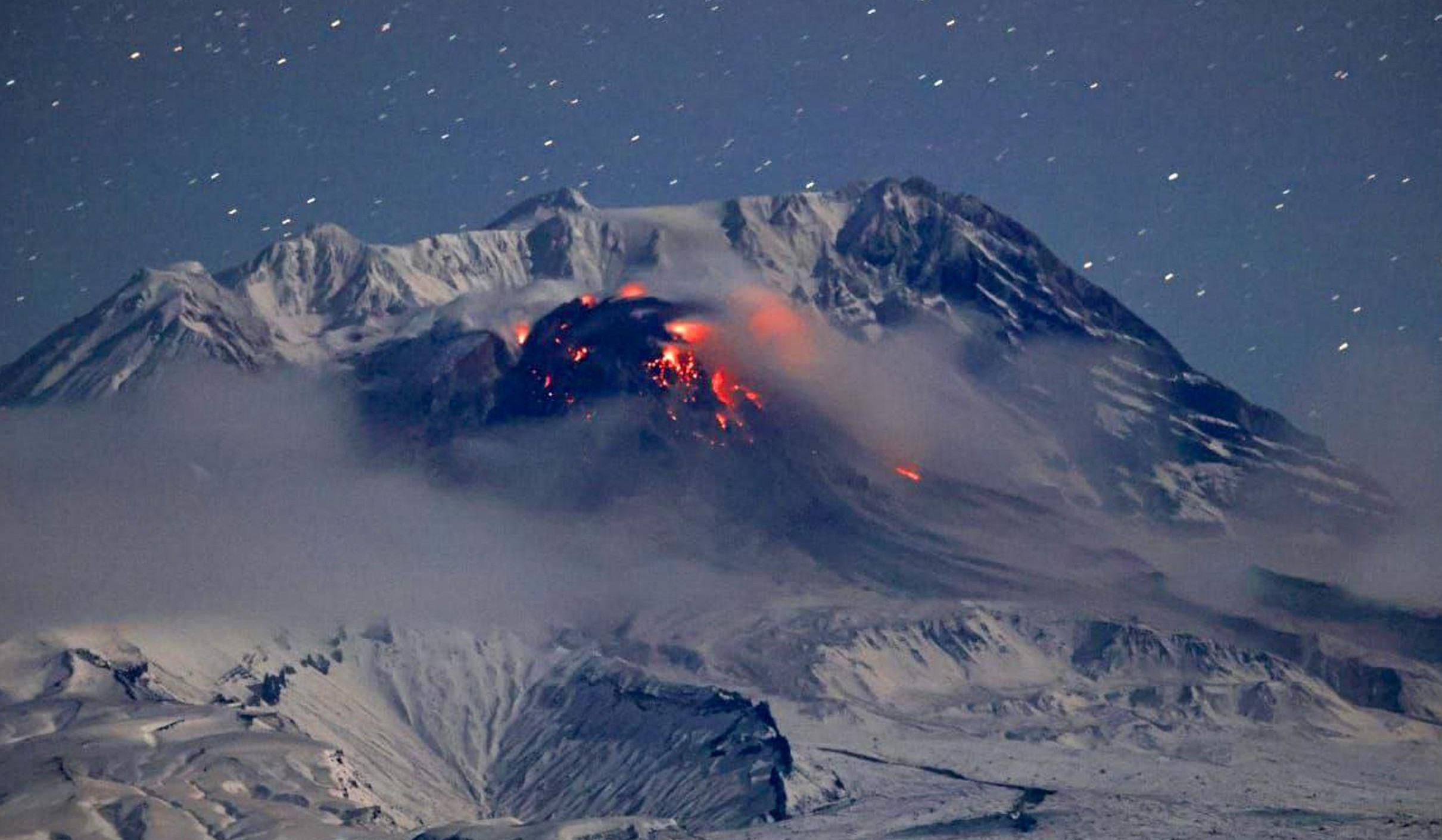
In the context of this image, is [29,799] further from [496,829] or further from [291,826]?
[496,829]

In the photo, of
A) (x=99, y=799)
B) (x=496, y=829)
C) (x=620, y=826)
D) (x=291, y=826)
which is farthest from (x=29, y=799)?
(x=620, y=826)

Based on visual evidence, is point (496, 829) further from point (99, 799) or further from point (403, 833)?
point (99, 799)

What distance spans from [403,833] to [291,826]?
1228cm

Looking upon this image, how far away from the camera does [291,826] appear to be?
187625mm

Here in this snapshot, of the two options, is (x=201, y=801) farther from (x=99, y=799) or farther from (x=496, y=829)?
(x=496, y=829)

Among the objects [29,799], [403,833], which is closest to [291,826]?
[403,833]

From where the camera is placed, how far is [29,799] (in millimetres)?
188750

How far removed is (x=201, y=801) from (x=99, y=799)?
406 inches

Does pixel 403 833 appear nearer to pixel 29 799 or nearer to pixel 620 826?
pixel 620 826

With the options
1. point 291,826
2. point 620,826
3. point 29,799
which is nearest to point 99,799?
point 29,799

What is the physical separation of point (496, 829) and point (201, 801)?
1228 inches

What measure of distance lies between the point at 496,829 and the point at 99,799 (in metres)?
39.5

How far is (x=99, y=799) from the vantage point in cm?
18925

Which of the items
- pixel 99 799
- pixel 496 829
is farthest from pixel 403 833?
pixel 99 799
